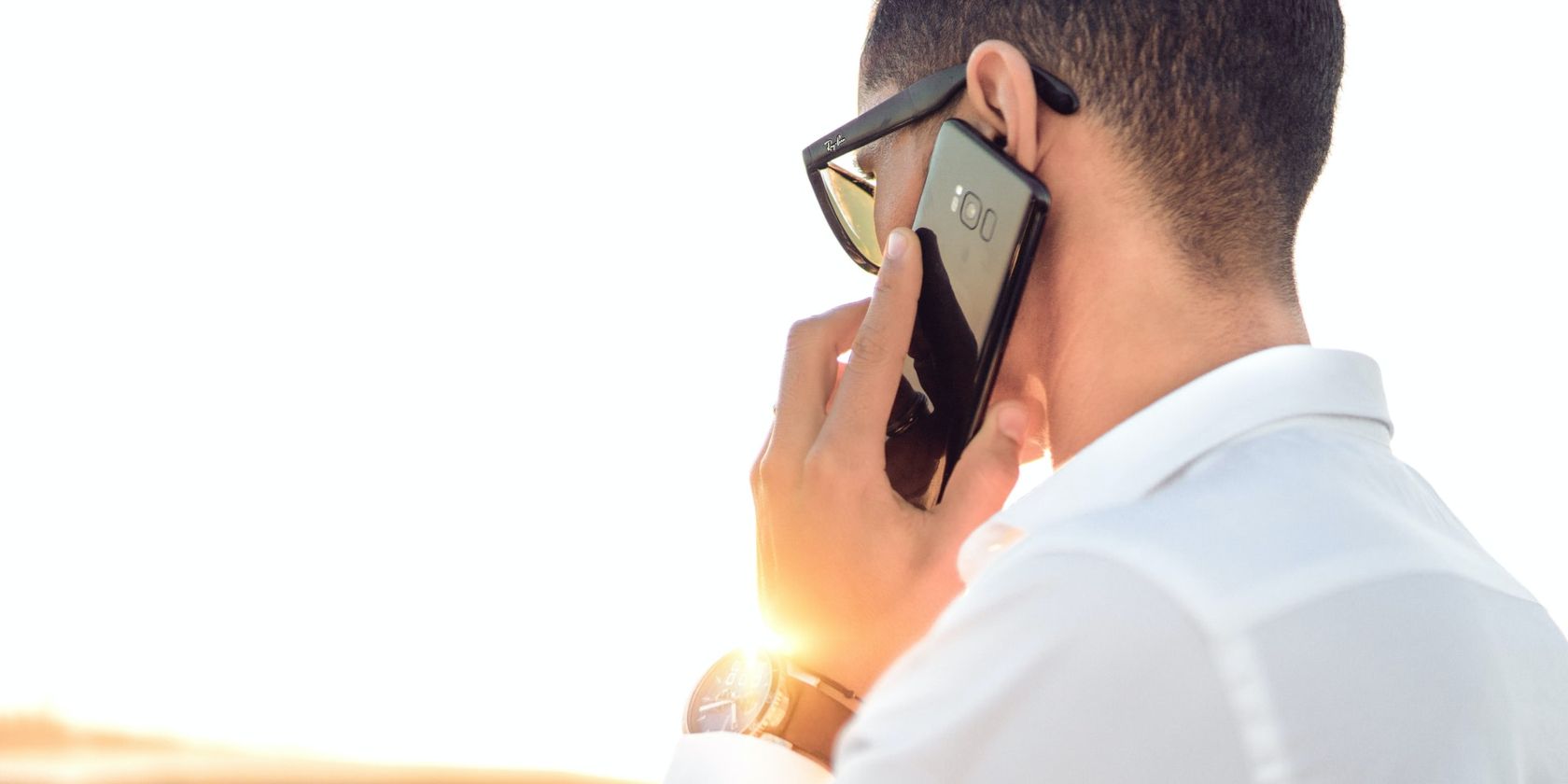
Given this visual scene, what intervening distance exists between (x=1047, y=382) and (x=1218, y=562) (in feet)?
2.35

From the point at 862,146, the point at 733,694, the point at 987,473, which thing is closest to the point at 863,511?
the point at 987,473

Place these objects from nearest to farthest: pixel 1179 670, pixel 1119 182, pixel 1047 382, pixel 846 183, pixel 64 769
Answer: pixel 1179 670 → pixel 1119 182 → pixel 1047 382 → pixel 846 183 → pixel 64 769

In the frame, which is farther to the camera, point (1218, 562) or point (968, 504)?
point (968, 504)

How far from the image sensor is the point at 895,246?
68.9 inches

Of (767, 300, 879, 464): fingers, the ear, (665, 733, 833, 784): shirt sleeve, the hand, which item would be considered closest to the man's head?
the ear

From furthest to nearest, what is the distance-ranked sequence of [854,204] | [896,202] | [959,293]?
[854,204] < [896,202] < [959,293]

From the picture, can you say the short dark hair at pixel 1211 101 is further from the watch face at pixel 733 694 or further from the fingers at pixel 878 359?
the watch face at pixel 733 694

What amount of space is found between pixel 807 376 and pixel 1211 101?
2.30 feet

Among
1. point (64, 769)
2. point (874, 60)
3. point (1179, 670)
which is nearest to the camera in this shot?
point (1179, 670)

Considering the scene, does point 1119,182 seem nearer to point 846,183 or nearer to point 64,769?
point 846,183

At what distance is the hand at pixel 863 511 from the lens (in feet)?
5.10

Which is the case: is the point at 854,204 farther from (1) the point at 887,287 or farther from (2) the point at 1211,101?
(2) the point at 1211,101

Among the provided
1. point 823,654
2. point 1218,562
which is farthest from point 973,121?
point 1218,562

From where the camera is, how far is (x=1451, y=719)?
994mm
